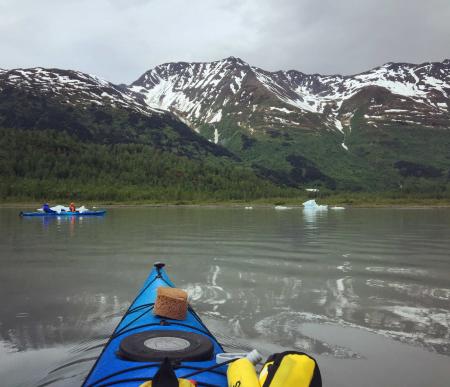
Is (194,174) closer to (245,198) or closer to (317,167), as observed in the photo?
(245,198)

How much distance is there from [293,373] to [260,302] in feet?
25.0

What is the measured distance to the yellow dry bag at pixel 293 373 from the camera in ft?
14.8

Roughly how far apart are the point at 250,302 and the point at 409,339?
4320 mm

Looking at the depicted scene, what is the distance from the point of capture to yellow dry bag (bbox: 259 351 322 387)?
4.50 m

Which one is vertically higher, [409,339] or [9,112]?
[9,112]

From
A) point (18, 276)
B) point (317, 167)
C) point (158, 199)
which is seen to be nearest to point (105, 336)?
point (18, 276)

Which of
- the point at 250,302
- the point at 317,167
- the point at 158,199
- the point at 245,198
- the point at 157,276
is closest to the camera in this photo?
the point at 157,276

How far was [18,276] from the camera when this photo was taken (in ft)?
50.8

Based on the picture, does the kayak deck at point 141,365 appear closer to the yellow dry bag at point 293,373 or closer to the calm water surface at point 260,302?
the yellow dry bag at point 293,373

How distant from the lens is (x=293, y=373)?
452 cm

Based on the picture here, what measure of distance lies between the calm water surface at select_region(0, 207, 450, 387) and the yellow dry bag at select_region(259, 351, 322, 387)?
109 inches

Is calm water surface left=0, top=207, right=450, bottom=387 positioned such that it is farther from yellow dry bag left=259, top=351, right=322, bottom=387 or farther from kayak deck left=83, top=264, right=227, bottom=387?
yellow dry bag left=259, top=351, right=322, bottom=387

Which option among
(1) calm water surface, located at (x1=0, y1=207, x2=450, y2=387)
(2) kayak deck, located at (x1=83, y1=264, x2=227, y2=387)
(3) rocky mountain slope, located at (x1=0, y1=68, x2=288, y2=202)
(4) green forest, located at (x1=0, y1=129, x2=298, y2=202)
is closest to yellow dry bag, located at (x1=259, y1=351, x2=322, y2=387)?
(2) kayak deck, located at (x1=83, y1=264, x2=227, y2=387)

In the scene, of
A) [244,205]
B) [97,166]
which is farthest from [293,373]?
[97,166]
